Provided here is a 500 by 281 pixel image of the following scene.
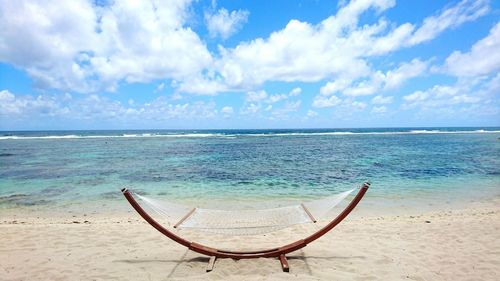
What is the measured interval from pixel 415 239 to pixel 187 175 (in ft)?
39.3

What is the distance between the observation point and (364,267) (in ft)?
16.9

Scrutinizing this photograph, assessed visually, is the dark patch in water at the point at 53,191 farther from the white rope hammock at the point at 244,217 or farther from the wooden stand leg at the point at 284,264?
the wooden stand leg at the point at 284,264

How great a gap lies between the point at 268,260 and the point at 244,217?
814mm

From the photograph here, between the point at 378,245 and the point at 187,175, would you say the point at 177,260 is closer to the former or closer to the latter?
the point at 378,245

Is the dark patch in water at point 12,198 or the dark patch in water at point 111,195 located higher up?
the dark patch in water at point 12,198

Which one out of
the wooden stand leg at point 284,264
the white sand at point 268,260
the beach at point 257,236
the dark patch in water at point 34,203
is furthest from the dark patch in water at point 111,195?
the wooden stand leg at point 284,264

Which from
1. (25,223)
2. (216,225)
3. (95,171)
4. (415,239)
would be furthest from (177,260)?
(95,171)

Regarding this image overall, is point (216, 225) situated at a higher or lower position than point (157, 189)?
higher

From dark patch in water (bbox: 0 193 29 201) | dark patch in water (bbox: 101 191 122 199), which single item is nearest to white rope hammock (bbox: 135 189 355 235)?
dark patch in water (bbox: 101 191 122 199)

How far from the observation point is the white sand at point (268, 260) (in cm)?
493

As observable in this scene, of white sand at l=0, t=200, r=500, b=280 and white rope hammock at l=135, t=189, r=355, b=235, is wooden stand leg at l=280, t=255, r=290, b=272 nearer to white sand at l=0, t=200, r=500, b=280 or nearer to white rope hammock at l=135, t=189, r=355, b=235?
white sand at l=0, t=200, r=500, b=280

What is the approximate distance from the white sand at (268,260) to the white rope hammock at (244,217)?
60 cm

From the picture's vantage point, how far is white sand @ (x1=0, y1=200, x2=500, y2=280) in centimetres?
493

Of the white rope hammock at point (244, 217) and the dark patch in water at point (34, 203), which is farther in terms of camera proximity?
the dark patch in water at point (34, 203)
